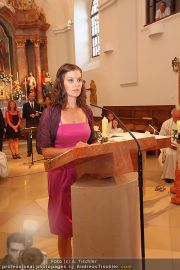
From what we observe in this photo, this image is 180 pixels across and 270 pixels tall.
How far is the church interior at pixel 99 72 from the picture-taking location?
4.14 m

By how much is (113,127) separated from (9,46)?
9.40m

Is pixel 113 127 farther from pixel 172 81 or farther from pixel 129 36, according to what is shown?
pixel 129 36

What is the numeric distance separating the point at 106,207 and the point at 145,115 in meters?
7.79

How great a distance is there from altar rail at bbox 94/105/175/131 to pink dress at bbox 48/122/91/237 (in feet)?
21.8

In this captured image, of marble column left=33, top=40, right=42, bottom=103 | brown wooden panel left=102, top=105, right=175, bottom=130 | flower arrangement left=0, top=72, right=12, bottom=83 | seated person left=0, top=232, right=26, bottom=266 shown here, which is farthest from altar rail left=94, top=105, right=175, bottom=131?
seated person left=0, top=232, right=26, bottom=266

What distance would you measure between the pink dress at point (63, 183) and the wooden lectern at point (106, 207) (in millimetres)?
240

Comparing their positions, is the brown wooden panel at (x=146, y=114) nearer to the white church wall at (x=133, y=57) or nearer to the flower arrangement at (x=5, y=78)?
the white church wall at (x=133, y=57)

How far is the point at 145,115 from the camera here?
30.8 feet

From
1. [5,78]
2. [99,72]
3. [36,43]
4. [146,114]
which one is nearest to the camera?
[146,114]

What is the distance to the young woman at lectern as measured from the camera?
2094 millimetres

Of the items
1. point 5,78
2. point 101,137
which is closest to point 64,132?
point 101,137

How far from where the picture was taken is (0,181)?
20.5ft

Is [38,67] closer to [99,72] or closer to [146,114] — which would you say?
[99,72]

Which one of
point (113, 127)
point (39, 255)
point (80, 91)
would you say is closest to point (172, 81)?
point (113, 127)
